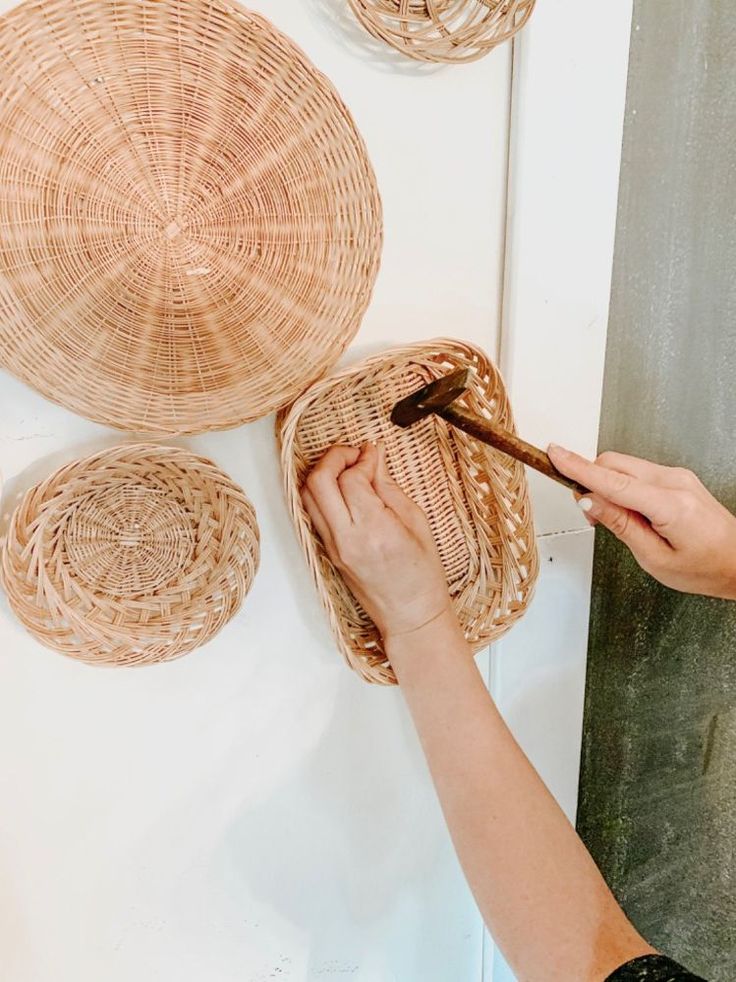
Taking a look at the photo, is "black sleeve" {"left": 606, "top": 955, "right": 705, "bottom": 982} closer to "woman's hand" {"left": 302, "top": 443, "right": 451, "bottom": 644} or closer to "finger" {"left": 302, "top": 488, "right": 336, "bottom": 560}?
"woman's hand" {"left": 302, "top": 443, "right": 451, "bottom": 644}

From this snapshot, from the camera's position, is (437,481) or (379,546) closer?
(379,546)

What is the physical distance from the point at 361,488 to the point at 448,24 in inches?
18.0

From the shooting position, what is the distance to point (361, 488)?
83 cm

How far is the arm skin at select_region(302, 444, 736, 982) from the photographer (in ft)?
2.22

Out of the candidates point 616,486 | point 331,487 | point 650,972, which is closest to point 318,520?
point 331,487

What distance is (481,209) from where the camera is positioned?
0.90 m

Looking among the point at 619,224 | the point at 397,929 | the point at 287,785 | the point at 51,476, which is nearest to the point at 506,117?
the point at 619,224

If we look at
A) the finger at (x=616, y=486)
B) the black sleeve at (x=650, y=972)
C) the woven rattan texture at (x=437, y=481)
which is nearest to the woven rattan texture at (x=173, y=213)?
the woven rattan texture at (x=437, y=481)

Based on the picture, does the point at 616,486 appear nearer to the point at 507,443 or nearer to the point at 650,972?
the point at 507,443

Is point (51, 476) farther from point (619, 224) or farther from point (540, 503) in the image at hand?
point (619, 224)

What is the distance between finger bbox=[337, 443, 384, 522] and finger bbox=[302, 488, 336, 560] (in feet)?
0.10

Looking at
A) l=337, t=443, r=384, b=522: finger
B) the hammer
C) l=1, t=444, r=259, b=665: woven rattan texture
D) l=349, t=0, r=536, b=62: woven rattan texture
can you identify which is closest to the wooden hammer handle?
the hammer

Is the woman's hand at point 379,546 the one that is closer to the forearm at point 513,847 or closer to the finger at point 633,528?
the forearm at point 513,847

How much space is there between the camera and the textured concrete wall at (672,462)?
95cm
